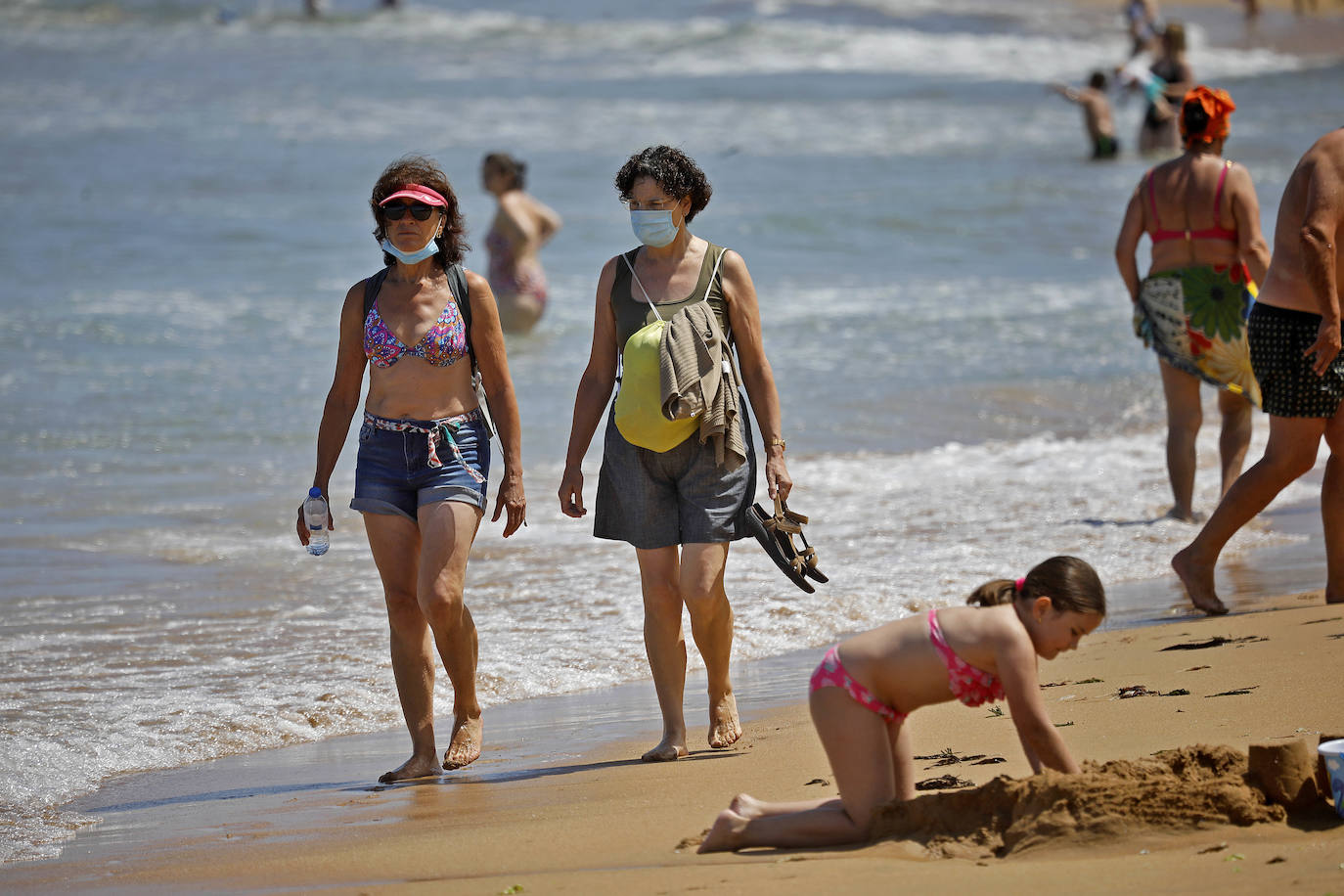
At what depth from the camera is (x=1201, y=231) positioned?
7.36m

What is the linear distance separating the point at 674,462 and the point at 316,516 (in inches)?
46.0

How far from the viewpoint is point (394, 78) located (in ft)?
110

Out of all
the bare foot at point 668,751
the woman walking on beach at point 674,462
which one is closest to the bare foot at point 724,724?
the woman walking on beach at point 674,462

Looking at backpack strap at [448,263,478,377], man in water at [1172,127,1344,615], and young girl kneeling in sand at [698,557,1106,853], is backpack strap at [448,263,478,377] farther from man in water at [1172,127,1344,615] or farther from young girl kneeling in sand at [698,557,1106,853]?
man in water at [1172,127,1344,615]

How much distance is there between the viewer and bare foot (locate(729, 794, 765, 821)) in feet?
11.4

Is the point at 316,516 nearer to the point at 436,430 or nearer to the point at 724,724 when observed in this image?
the point at 436,430

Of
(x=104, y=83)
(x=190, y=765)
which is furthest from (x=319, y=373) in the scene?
(x=104, y=83)

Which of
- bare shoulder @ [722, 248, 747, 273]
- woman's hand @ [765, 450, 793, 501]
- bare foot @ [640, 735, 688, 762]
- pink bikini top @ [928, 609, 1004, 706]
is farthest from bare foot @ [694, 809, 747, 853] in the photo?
bare shoulder @ [722, 248, 747, 273]

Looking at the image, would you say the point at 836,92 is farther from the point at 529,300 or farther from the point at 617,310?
the point at 617,310

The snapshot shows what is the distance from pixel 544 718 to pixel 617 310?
1.58 meters

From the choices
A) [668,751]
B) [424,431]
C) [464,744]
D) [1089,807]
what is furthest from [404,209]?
[1089,807]

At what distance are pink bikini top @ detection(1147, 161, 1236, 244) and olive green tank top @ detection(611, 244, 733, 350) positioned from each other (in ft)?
11.3

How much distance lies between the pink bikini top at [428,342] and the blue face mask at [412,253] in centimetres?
17

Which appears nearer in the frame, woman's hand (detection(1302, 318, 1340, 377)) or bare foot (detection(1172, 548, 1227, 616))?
woman's hand (detection(1302, 318, 1340, 377))
